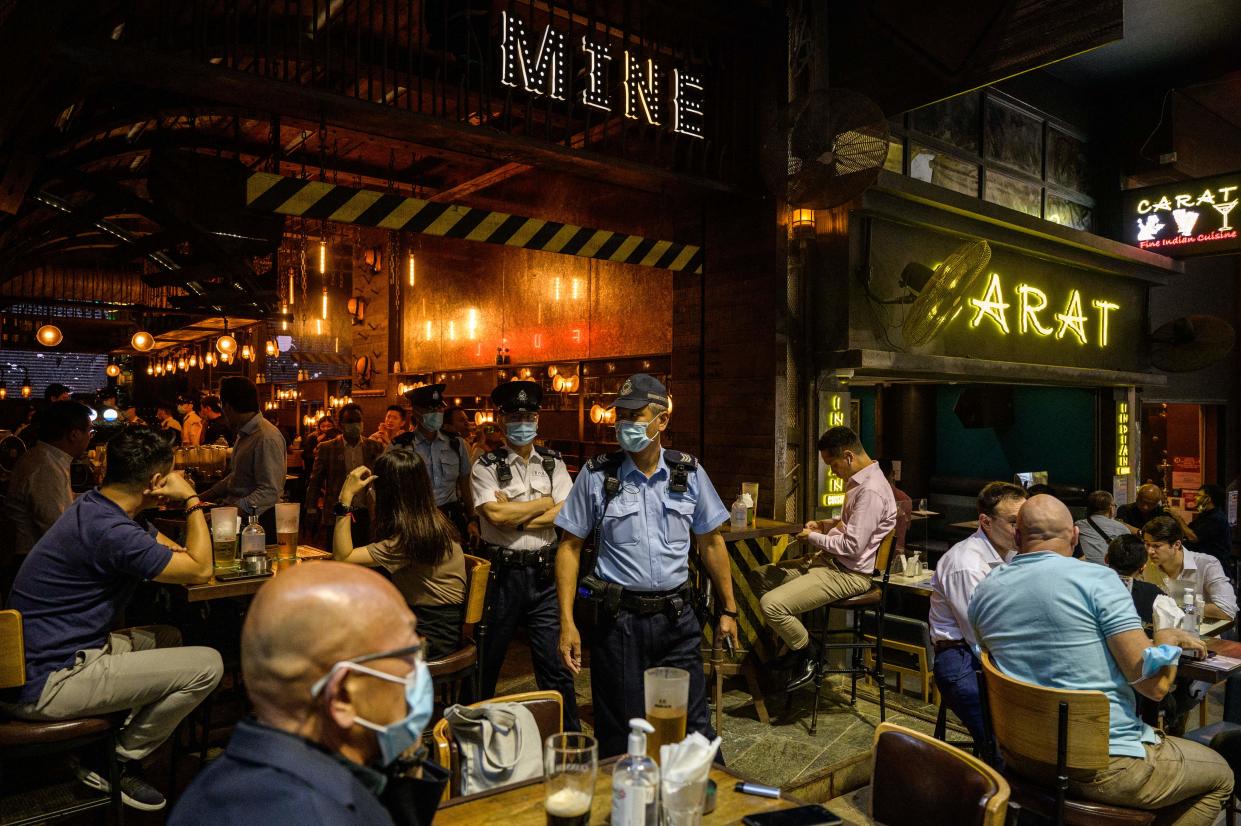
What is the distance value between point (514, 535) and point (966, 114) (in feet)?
24.6

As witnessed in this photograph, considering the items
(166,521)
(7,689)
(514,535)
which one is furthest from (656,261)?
(7,689)

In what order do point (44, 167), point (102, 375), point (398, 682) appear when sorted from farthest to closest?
point (102, 375)
point (44, 167)
point (398, 682)

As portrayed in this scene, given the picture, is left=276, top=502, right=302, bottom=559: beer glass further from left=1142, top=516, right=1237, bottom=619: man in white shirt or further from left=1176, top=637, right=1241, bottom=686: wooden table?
left=1142, top=516, right=1237, bottom=619: man in white shirt

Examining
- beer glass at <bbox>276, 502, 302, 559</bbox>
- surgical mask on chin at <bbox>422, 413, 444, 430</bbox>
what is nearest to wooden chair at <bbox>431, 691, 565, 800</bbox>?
beer glass at <bbox>276, 502, 302, 559</bbox>

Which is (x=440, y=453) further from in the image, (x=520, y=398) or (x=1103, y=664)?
(x=1103, y=664)

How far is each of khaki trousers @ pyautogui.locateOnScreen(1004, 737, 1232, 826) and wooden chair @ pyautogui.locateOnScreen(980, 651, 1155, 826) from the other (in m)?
0.04

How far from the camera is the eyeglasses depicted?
54.8 inches

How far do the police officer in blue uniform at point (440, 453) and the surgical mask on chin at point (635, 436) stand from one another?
3089 millimetres

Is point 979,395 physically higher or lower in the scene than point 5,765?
higher

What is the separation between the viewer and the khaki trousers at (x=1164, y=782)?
317 centimetres

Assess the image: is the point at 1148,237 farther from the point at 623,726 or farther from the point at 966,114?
the point at 623,726

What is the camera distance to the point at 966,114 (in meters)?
9.01

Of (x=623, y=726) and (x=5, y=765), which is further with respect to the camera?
(x=5, y=765)

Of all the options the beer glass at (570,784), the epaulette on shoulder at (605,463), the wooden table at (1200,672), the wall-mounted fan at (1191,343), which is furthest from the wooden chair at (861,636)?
the wall-mounted fan at (1191,343)
